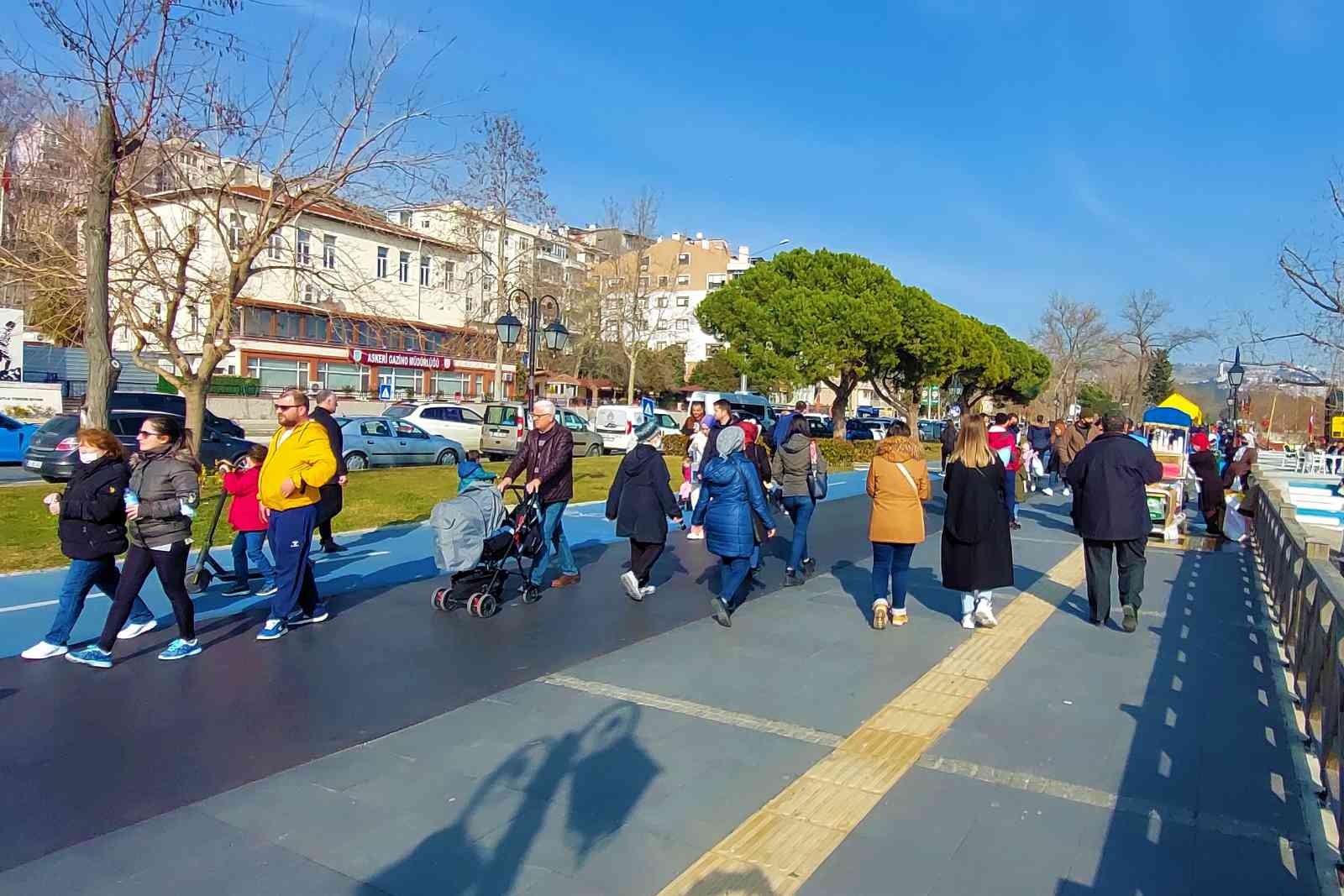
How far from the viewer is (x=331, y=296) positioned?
51.3 ft

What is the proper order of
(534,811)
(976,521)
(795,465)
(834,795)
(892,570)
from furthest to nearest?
1. (795,465)
2. (892,570)
3. (976,521)
4. (834,795)
5. (534,811)

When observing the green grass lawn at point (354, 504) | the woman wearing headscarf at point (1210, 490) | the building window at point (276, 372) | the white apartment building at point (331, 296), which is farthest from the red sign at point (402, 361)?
the woman wearing headscarf at point (1210, 490)

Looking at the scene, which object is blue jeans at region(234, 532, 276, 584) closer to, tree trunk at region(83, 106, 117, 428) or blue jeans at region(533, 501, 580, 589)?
blue jeans at region(533, 501, 580, 589)

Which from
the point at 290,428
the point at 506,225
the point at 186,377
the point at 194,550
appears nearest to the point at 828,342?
the point at 506,225

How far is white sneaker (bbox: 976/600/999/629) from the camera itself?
23.7 feet

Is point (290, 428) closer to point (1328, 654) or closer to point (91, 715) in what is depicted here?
point (91, 715)

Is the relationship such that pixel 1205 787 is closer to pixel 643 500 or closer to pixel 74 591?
pixel 643 500

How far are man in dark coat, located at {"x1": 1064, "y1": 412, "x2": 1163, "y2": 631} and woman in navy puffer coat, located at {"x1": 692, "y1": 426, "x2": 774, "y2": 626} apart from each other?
2.70 meters

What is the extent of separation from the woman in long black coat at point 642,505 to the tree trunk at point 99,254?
265 inches

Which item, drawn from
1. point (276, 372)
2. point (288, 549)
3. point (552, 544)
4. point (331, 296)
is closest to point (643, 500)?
point (552, 544)

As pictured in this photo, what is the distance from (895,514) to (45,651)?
5.90 meters

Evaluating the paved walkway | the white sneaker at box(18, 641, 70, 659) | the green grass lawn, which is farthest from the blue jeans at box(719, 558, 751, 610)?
the green grass lawn

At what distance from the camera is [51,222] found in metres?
14.0

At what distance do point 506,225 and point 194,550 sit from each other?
2546cm
